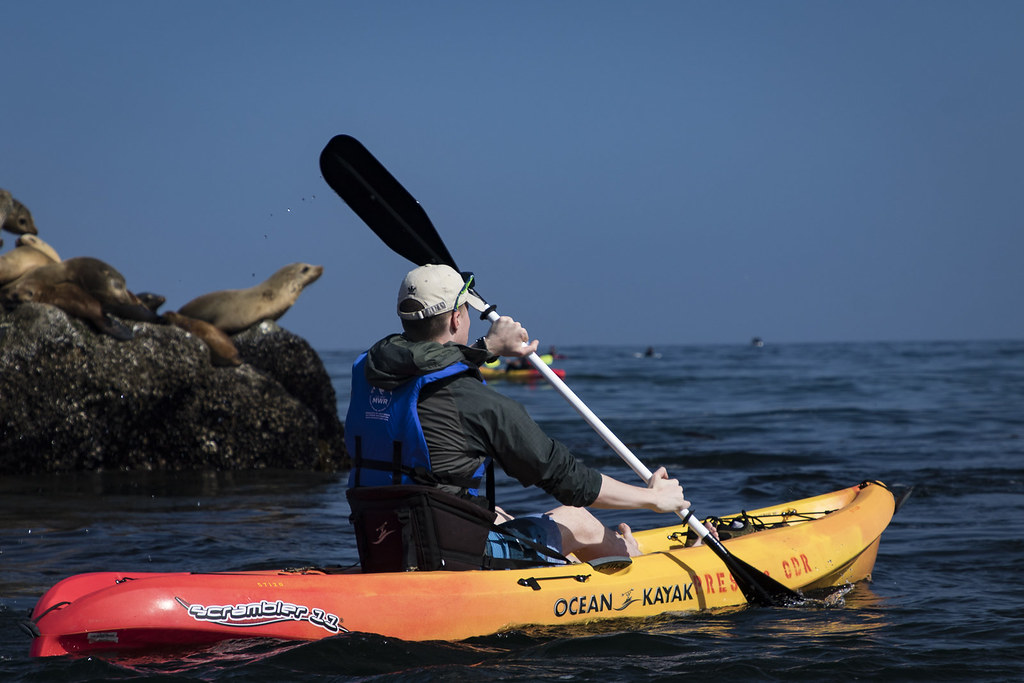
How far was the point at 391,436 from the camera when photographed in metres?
4.07

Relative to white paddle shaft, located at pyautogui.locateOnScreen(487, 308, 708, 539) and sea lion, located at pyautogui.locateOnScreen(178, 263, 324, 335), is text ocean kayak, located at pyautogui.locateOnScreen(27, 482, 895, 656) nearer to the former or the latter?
white paddle shaft, located at pyautogui.locateOnScreen(487, 308, 708, 539)

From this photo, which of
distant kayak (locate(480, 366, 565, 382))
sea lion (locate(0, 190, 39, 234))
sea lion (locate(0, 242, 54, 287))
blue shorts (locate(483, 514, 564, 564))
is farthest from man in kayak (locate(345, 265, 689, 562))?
distant kayak (locate(480, 366, 565, 382))

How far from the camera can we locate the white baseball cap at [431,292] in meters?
4.07

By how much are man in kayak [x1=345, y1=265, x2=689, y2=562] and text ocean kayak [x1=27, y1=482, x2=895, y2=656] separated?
0.44 metres

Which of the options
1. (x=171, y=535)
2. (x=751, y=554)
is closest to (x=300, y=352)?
(x=171, y=535)

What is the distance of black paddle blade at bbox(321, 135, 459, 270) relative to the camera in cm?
559

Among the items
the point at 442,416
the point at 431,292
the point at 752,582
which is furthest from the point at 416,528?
the point at 752,582

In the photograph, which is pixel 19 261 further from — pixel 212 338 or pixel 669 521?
pixel 669 521

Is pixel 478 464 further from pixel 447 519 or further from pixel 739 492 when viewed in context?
pixel 739 492

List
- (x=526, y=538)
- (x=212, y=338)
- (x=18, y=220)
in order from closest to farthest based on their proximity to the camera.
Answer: (x=526, y=538) → (x=212, y=338) → (x=18, y=220)

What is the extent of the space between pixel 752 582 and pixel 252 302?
28.7ft

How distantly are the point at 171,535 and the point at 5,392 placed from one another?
3713mm

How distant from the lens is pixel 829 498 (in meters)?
7.05

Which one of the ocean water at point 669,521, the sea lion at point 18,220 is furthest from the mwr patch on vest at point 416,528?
the sea lion at point 18,220
